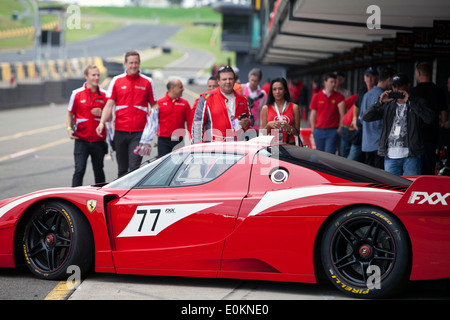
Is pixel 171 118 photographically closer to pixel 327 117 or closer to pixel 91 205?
pixel 327 117

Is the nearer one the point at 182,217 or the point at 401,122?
the point at 182,217

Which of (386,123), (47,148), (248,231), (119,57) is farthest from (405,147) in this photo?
(119,57)

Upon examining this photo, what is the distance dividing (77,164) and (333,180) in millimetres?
4658

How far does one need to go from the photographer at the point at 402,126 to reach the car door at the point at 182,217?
103 inches

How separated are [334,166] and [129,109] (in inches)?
165

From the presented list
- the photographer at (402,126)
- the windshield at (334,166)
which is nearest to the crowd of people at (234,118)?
the photographer at (402,126)

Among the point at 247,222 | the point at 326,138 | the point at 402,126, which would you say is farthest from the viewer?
the point at 326,138

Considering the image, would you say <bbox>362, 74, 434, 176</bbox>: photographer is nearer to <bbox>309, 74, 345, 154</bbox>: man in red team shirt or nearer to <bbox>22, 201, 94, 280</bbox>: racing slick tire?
<bbox>22, 201, 94, 280</bbox>: racing slick tire

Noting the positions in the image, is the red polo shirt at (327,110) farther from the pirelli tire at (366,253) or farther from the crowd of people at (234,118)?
the pirelli tire at (366,253)

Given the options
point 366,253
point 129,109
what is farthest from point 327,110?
point 366,253

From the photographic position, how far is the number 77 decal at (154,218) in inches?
221

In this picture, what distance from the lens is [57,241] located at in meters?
5.92

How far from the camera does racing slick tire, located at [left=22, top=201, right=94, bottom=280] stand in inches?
228

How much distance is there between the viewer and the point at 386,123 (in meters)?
7.96
